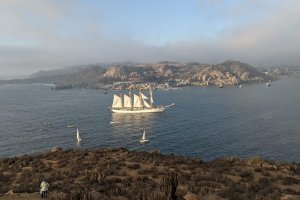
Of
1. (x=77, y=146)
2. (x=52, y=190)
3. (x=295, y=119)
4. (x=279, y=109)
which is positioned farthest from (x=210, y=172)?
(x=279, y=109)

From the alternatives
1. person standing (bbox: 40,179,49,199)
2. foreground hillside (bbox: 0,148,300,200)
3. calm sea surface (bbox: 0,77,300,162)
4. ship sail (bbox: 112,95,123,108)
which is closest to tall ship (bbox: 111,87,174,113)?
ship sail (bbox: 112,95,123,108)

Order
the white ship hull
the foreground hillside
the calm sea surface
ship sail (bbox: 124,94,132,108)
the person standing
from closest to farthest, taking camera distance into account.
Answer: the person standing
the foreground hillside
the calm sea surface
the white ship hull
ship sail (bbox: 124,94,132,108)

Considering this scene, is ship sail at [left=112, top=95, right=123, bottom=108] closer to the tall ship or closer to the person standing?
the tall ship

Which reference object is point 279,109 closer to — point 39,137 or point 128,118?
point 128,118

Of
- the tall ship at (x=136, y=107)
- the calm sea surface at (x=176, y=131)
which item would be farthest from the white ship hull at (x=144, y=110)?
the calm sea surface at (x=176, y=131)

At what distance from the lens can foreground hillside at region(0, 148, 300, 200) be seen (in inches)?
864

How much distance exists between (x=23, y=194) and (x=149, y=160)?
14839mm

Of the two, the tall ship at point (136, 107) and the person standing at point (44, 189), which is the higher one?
the person standing at point (44, 189)

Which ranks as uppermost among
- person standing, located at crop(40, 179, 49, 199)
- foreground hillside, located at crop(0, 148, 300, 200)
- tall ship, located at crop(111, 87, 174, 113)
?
person standing, located at crop(40, 179, 49, 199)

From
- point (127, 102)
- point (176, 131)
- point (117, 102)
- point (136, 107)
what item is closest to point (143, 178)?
point (176, 131)

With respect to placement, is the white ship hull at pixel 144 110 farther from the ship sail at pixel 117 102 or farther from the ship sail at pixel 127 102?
the ship sail at pixel 127 102

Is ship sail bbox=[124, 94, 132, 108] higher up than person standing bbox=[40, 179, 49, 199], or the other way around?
person standing bbox=[40, 179, 49, 199]

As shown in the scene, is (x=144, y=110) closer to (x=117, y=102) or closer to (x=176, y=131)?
(x=117, y=102)

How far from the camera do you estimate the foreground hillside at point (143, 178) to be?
72.0 ft
